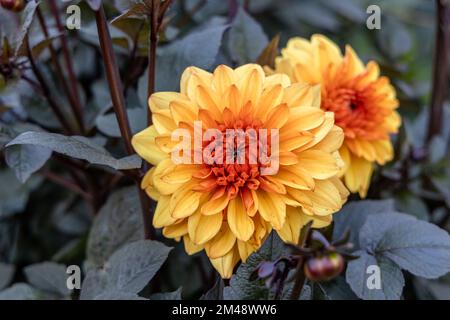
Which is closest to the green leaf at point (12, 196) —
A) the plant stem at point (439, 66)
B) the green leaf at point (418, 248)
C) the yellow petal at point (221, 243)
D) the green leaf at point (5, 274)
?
the green leaf at point (5, 274)

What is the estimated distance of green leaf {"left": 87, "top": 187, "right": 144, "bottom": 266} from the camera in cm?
95

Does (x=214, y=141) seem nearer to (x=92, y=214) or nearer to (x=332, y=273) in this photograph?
(x=332, y=273)

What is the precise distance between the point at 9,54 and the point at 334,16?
1.03m

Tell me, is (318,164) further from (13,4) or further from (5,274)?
(5,274)

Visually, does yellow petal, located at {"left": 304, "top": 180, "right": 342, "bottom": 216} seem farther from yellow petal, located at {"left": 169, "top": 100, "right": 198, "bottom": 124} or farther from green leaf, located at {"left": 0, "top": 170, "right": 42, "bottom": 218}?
green leaf, located at {"left": 0, "top": 170, "right": 42, "bottom": 218}

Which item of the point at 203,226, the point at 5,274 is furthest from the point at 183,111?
the point at 5,274

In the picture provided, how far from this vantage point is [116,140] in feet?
3.27

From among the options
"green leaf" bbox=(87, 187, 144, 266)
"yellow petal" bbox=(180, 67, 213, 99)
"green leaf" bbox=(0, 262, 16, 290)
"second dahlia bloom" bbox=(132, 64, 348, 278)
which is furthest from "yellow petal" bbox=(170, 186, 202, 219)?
"green leaf" bbox=(0, 262, 16, 290)

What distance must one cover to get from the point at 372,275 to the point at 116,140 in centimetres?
43

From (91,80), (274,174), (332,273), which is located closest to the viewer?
(332,273)

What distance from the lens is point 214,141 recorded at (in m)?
0.74

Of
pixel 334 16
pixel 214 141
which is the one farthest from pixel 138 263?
pixel 334 16

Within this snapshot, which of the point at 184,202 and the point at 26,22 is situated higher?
the point at 26,22

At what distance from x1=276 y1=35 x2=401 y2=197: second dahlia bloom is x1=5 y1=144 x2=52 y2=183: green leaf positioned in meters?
0.35
